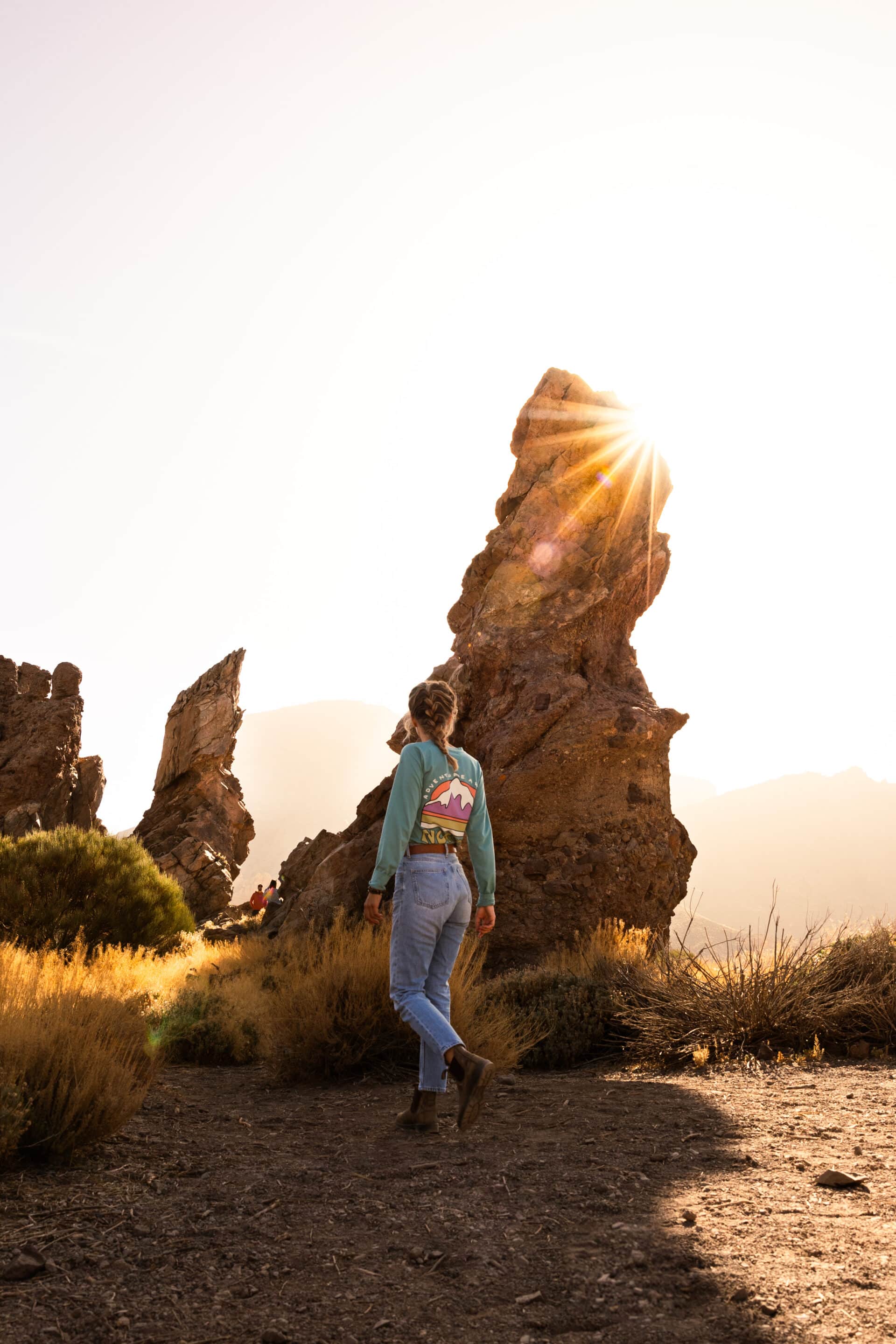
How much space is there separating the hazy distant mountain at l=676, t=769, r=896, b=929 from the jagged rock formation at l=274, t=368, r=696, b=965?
72.2m

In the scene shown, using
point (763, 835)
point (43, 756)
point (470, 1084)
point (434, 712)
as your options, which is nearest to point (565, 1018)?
point (470, 1084)

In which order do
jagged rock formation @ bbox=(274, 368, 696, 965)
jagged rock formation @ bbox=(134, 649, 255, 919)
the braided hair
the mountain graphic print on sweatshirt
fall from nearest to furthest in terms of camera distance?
1. the mountain graphic print on sweatshirt
2. the braided hair
3. jagged rock formation @ bbox=(274, 368, 696, 965)
4. jagged rock formation @ bbox=(134, 649, 255, 919)

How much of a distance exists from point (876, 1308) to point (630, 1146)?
194 cm

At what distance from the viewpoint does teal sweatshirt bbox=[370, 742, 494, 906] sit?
473 cm

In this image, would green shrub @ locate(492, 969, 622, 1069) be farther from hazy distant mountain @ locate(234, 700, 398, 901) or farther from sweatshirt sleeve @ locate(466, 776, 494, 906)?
hazy distant mountain @ locate(234, 700, 398, 901)

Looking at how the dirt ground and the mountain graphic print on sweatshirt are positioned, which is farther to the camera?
the mountain graphic print on sweatshirt

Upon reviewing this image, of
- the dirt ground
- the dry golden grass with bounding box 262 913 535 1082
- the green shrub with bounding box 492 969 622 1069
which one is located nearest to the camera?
the dirt ground

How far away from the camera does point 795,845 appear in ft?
385

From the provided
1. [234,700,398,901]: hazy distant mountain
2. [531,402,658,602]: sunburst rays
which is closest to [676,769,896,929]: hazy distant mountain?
[234,700,398,901]: hazy distant mountain

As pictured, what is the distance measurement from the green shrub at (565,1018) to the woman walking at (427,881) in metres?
2.05

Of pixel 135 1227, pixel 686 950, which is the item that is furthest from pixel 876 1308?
pixel 686 950

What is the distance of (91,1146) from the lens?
4.17 metres

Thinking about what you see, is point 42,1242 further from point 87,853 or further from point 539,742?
point 87,853

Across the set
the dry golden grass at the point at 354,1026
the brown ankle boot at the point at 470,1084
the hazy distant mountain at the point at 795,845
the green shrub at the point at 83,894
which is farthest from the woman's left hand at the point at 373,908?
the hazy distant mountain at the point at 795,845
